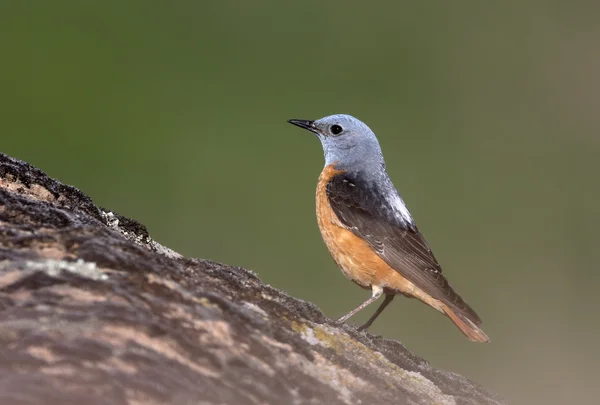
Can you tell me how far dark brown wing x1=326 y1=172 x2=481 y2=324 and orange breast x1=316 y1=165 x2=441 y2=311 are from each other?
0.07m

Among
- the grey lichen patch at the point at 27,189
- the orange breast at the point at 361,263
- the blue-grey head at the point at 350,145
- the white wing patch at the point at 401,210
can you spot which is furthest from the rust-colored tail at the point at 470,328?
the grey lichen patch at the point at 27,189

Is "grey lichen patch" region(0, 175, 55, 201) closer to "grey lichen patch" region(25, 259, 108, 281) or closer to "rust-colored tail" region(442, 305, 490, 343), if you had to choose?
"grey lichen patch" region(25, 259, 108, 281)

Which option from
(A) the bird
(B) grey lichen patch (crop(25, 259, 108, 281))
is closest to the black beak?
(A) the bird

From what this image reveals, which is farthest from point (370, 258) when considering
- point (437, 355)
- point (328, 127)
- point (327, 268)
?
point (327, 268)

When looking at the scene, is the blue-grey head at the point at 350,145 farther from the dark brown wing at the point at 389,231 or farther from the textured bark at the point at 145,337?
the textured bark at the point at 145,337

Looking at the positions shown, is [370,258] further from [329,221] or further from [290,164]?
[290,164]

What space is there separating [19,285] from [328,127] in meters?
5.97

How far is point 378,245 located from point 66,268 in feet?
12.9

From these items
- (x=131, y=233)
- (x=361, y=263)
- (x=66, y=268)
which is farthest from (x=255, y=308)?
(x=361, y=263)

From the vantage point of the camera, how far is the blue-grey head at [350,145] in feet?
28.3

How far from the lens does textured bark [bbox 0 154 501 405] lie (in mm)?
3316

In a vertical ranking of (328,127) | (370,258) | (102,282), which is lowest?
(102,282)

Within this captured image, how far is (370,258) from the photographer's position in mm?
7172

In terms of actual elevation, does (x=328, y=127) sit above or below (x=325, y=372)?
above
